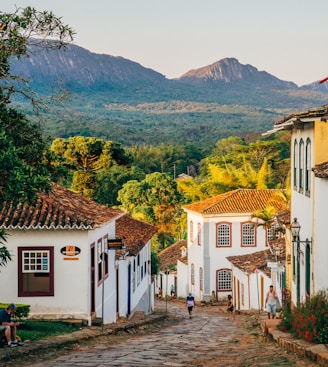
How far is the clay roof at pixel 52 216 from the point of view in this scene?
2586 centimetres

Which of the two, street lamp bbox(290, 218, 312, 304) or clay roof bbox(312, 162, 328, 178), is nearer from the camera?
clay roof bbox(312, 162, 328, 178)

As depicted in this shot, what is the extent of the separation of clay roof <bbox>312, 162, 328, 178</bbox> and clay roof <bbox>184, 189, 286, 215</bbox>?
35309 millimetres

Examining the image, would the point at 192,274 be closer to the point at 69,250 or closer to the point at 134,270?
the point at 134,270

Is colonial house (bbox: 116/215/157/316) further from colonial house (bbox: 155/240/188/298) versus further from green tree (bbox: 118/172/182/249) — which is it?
green tree (bbox: 118/172/182/249)

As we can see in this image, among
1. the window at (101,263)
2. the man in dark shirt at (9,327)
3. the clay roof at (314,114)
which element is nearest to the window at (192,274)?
the window at (101,263)

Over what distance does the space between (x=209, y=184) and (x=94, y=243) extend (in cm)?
5110

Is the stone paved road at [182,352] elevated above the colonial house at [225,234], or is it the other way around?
the colonial house at [225,234]

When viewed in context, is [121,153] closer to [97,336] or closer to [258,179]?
[258,179]

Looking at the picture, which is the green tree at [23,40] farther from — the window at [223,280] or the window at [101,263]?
the window at [223,280]

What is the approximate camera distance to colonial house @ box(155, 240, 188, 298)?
219ft

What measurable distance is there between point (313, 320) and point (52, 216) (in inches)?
442

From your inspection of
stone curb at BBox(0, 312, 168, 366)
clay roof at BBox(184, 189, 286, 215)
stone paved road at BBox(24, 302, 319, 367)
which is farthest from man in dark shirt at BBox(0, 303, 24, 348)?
clay roof at BBox(184, 189, 286, 215)

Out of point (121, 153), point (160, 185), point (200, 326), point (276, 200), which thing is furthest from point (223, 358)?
point (160, 185)

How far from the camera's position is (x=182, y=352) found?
20.7 m
